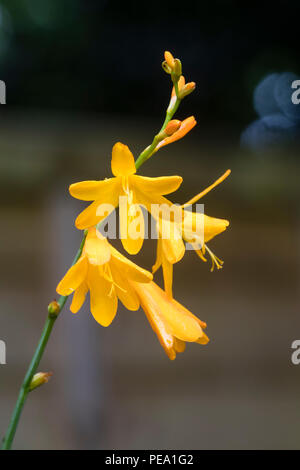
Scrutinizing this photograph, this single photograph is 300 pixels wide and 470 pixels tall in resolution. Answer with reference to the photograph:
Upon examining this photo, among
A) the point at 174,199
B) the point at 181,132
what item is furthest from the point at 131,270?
the point at 174,199

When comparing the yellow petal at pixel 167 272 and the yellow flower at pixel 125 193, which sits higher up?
the yellow flower at pixel 125 193

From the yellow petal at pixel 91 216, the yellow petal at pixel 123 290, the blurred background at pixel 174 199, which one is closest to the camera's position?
the yellow petal at pixel 91 216

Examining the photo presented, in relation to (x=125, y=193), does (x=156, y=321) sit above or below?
below

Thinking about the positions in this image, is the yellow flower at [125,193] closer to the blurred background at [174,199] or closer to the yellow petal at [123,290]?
the yellow petal at [123,290]

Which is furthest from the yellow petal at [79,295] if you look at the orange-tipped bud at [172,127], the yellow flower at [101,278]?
the orange-tipped bud at [172,127]

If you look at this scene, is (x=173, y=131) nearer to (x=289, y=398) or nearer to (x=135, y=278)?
(x=135, y=278)

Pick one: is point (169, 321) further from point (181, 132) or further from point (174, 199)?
point (174, 199)

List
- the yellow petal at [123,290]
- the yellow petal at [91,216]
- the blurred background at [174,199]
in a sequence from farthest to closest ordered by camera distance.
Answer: the blurred background at [174,199] < the yellow petal at [123,290] < the yellow petal at [91,216]
